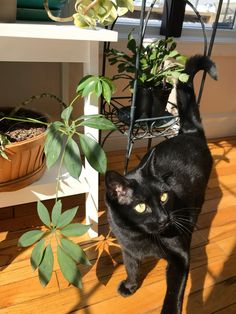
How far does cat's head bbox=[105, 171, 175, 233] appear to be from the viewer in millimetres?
680

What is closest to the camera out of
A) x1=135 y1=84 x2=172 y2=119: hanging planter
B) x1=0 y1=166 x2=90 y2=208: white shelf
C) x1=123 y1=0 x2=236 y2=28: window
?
x1=0 y1=166 x2=90 y2=208: white shelf

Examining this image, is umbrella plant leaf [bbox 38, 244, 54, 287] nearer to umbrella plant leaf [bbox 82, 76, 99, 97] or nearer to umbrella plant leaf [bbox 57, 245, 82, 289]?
umbrella plant leaf [bbox 57, 245, 82, 289]

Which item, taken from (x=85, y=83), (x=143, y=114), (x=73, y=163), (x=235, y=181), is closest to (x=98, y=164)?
(x=73, y=163)

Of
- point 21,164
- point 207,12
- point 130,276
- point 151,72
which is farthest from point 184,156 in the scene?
point 207,12

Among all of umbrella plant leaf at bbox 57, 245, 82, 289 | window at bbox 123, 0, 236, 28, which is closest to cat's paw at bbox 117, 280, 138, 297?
umbrella plant leaf at bbox 57, 245, 82, 289

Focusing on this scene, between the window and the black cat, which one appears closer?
the black cat

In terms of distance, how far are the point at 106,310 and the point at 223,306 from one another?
33 cm

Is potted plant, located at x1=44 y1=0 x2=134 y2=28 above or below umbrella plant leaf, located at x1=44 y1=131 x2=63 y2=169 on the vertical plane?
above

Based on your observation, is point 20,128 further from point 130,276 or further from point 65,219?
point 130,276

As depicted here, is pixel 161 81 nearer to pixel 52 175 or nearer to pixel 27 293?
pixel 52 175

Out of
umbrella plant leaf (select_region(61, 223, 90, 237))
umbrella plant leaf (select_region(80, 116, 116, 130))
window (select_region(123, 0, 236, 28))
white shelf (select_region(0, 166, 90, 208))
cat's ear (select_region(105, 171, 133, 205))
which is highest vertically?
window (select_region(123, 0, 236, 28))

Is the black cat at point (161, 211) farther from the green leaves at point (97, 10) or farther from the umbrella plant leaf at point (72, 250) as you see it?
the green leaves at point (97, 10)

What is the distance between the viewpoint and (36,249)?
0.65 meters

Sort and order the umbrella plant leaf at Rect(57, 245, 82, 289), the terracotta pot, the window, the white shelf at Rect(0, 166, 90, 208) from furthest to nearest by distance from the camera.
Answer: the window, the white shelf at Rect(0, 166, 90, 208), the terracotta pot, the umbrella plant leaf at Rect(57, 245, 82, 289)
